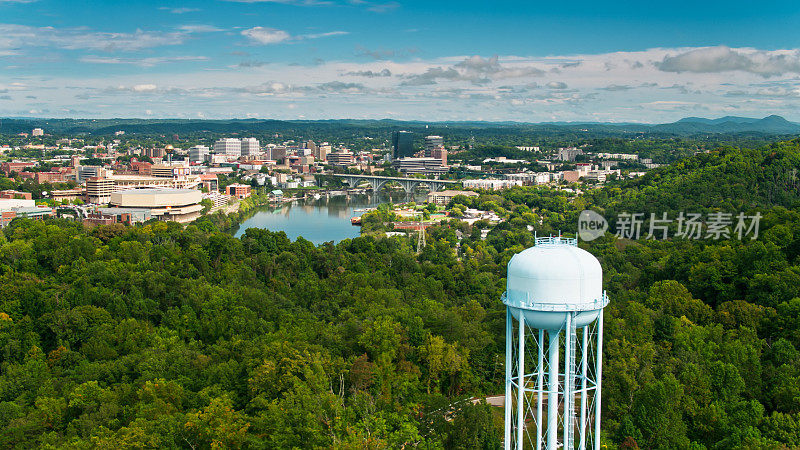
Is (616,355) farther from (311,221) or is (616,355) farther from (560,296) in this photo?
(311,221)

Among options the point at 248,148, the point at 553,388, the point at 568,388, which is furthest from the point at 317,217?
the point at 248,148

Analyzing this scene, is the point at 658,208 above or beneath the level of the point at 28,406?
above

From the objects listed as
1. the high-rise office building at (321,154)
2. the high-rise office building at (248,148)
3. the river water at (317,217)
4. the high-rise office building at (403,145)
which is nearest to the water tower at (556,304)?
the river water at (317,217)

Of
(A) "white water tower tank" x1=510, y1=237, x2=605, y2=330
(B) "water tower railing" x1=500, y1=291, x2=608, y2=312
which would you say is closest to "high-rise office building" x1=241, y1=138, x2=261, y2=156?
(A) "white water tower tank" x1=510, y1=237, x2=605, y2=330

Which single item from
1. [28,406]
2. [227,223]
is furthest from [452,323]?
A: [227,223]

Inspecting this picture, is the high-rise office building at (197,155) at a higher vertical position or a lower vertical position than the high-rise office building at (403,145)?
lower

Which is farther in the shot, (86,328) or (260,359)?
(86,328)

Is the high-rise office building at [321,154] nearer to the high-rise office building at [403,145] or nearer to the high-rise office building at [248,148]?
the high-rise office building at [403,145]
